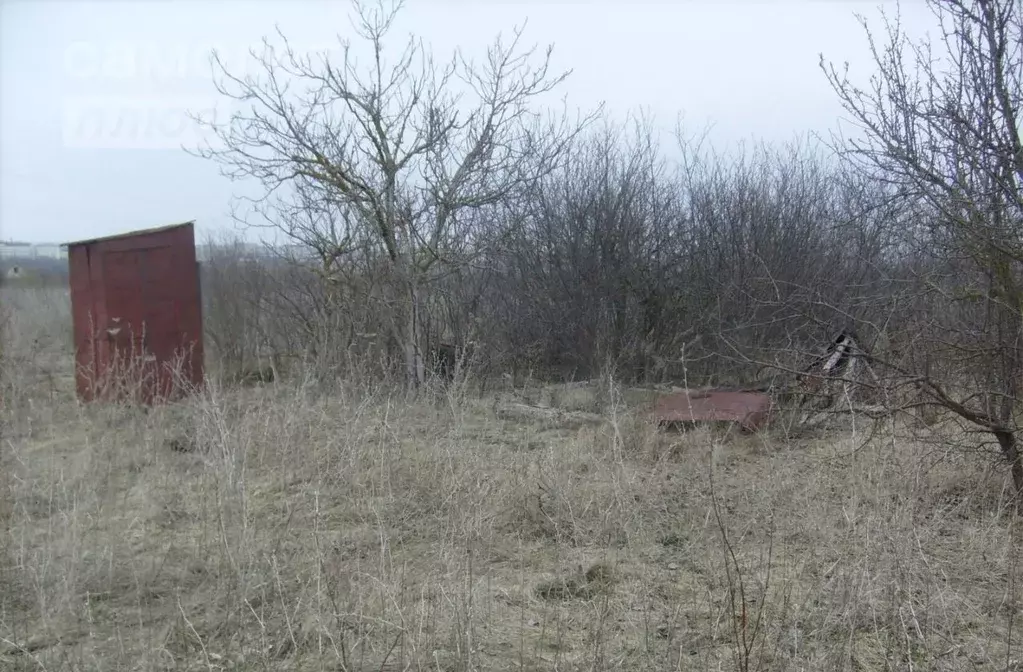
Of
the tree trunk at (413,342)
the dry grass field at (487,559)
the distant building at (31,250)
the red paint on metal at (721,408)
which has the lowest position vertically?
the dry grass field at (487,559)

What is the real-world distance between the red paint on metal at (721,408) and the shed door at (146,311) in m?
4.95

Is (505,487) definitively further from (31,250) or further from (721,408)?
(31,250)

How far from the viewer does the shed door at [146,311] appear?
8.00 metres

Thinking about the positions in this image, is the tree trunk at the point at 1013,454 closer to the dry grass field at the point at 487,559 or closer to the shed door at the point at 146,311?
the dry grass field at the point at 487,559

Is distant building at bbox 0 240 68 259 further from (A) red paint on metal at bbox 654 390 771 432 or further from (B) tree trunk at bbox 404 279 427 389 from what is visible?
(A) red paint on metal at bbox 654 390 771 432

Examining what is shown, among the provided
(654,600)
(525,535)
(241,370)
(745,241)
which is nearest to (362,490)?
(525,535)

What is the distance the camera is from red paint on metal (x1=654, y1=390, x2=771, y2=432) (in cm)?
671

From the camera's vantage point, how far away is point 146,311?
8.16 meters

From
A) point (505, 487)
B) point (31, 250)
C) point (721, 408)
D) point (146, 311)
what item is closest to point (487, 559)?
point (505, 487)

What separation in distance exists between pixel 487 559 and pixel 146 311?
588cm

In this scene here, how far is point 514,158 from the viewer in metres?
9.35

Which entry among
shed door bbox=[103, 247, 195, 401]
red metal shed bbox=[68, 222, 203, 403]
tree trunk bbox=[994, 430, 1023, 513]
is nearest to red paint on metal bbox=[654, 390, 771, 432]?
tree trunk bbox=[994, 430, 1023, 513]

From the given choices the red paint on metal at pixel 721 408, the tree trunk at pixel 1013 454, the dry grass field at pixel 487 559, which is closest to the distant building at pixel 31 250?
the dry grass field at pixel 487 559

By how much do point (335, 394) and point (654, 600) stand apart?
433cm
